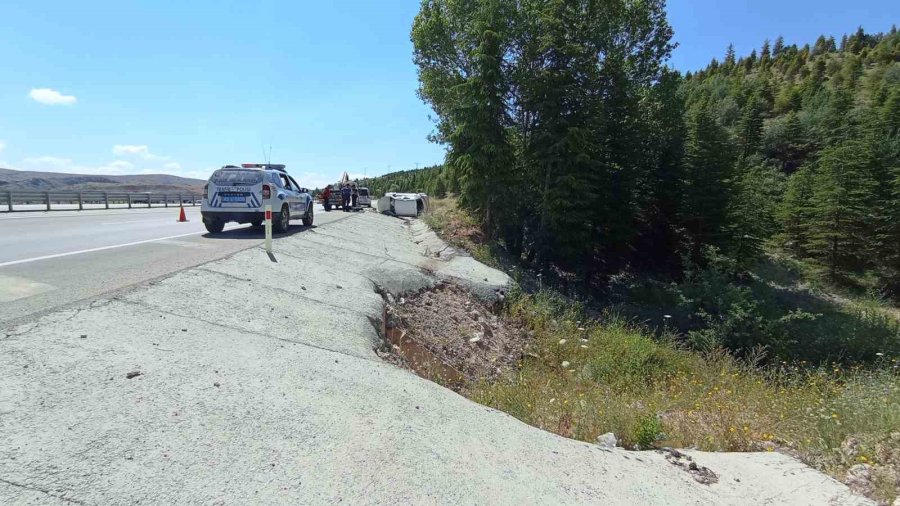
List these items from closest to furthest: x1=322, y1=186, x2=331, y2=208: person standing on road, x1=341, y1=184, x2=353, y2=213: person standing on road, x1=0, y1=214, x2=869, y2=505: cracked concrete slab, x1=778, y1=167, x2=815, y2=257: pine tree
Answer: x1=0, y1=214, x2=869, y2=505: cracked concrete slab, x1=341, y1=184, x2=353, y2=213: person standing on road, x1=322, y1=186, x2=331, y2=208: person standing on road, x1=778, y1=167, x2=815, y2=257: pine tree

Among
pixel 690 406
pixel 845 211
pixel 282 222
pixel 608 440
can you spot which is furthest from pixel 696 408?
pixel 845 211

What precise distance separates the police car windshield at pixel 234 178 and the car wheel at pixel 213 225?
3.64 ft

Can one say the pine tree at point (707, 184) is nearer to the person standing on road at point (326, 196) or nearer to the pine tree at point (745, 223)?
the pine tree at point (745, 223)

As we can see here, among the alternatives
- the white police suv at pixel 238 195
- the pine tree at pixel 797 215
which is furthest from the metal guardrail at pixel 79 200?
the pine tree at pixel 797 215

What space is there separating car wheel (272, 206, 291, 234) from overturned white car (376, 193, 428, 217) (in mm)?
21905

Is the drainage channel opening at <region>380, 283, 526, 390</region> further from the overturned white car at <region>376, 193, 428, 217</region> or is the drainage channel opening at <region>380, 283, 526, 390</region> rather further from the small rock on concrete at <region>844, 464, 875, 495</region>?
the overturned white car at <region>376, 193, 428, 217</region>

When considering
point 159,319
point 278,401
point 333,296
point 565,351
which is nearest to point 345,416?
point 278,401

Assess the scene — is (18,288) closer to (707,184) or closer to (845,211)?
(707,184)

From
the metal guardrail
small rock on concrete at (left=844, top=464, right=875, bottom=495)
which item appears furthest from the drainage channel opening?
the metal guardrail

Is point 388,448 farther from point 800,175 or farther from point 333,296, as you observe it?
point 800,175

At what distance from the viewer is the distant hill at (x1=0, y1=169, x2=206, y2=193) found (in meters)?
31.3

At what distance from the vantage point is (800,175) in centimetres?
4319

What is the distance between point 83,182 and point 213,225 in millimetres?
40623

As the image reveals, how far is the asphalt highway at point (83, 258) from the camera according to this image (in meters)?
6.06
